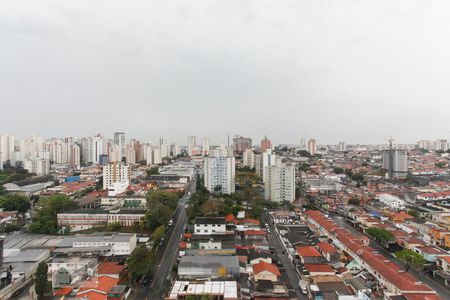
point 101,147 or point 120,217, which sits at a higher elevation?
point 101,147

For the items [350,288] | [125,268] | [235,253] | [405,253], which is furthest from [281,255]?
[125,268]

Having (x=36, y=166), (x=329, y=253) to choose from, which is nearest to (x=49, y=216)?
(x=329, y=253)

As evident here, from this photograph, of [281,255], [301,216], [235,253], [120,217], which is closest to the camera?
[235,253]

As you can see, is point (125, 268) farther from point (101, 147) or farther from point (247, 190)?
point (101, 147)

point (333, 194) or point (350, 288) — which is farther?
point (333, 194)

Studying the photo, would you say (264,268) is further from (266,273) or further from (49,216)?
(49,216)

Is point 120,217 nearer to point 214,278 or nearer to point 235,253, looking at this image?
point 235,253

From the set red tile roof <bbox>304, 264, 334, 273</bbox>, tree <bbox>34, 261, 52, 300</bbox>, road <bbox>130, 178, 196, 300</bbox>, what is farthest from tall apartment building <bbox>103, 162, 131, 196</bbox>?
red tile roof <bbox>304, 264, 334, 273</bbox>

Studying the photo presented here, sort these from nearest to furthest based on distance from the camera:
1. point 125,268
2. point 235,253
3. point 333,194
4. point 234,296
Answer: point 234,296 < point 125,268 < point 235,253 < point 333,194
